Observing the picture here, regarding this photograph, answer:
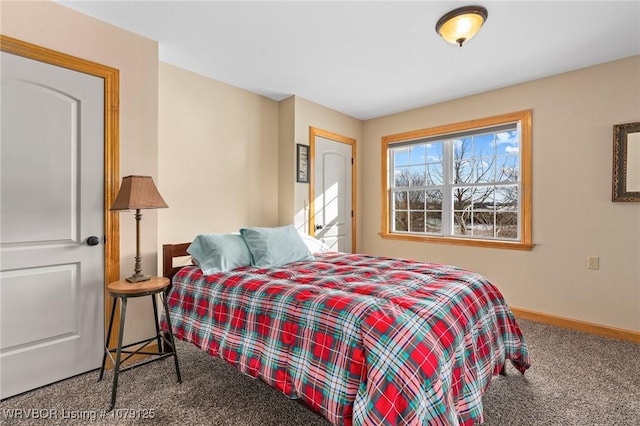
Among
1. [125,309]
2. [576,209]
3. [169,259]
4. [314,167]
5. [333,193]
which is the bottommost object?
[125,309]

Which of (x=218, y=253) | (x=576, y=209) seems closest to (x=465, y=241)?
(x=576, y=209)

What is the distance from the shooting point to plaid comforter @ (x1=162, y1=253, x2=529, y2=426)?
1290mm

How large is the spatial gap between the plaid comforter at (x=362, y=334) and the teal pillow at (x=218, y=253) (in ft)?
0.28

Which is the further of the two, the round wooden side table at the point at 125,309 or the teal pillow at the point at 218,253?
the teal pillow at the point at 218,253

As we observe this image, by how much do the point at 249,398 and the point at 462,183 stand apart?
3.23m

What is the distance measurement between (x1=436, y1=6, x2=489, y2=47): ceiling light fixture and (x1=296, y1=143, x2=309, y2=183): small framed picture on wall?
1.87m

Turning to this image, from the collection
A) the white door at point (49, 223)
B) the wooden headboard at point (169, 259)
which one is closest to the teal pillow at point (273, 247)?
the wooden headboard at point (169, 259)

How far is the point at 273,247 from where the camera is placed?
2.61 metres

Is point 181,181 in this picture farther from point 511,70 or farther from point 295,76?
point 511,70

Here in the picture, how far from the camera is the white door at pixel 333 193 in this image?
4.04 m

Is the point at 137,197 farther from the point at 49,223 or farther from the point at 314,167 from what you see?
the point at 314,167

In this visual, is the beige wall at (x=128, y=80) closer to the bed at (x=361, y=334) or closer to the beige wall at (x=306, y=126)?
the bed at (x=361, y=334)

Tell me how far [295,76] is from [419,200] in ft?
7.28

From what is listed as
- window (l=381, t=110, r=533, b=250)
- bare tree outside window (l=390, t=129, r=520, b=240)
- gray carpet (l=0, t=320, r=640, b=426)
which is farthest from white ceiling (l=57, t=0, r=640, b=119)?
gray carpet (l=0, t=320, r=640, b=426)
